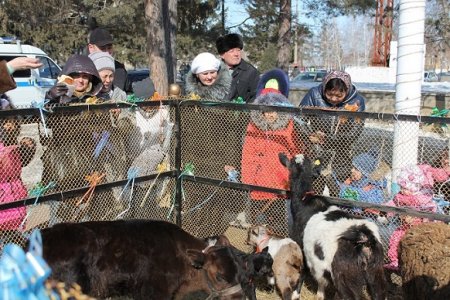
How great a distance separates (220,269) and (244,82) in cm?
298

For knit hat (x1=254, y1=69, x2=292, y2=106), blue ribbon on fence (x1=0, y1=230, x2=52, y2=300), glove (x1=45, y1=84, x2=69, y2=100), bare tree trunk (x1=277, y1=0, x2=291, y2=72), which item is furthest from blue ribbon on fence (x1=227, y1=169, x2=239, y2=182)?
bare tree trunk (x1=277, y1=0, x2=291, y2=72)

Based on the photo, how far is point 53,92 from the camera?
4363 mm

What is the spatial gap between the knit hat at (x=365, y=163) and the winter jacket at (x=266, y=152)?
539 millimetres

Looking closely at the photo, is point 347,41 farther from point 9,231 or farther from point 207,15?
point 9,231

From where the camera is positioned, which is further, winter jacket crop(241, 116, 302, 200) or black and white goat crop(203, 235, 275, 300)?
winter jacket crop(241, 116, 302, 200)

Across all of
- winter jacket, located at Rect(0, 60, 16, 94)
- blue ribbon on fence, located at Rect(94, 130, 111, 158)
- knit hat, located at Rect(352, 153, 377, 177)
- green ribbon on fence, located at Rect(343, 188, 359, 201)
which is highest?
winter jacket, located at Rect(0, 60, 16, 94)

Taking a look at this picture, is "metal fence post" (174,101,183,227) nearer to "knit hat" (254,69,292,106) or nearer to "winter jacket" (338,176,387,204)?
"knit hat" (254,69,292,106)

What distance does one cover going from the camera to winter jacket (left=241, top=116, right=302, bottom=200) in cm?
478

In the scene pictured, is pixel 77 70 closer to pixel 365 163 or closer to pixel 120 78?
pixel 120 78

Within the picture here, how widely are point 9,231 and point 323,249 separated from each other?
2.50m

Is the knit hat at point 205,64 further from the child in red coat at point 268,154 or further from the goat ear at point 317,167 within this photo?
the goat ear at point 317,167

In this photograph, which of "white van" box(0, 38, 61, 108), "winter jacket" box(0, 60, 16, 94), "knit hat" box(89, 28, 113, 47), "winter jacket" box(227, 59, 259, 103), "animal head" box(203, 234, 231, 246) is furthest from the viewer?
"white van" box(0, 38, 61, 108)

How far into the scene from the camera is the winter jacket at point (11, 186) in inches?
153

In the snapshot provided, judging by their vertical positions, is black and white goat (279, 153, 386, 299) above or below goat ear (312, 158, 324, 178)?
below
